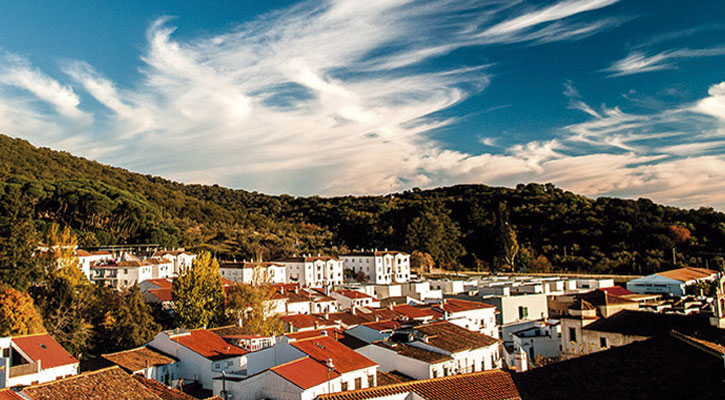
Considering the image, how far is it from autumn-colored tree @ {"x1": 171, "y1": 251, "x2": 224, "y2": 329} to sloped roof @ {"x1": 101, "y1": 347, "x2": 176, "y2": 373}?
941 centimetres

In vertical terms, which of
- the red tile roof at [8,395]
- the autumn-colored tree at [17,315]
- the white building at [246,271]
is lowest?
the red tile roof at [8,395]

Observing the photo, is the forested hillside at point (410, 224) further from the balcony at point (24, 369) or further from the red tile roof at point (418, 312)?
the red tile roof at point (418, 312)

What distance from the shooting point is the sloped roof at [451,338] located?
69.4ft

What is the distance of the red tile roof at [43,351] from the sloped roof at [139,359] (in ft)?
5.31

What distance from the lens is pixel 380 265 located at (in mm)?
66438

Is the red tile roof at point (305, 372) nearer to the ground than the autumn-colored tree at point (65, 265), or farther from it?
nearer to the ground

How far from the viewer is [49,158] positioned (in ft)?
297

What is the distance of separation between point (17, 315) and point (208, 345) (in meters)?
10.8

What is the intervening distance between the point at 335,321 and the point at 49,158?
251 ft

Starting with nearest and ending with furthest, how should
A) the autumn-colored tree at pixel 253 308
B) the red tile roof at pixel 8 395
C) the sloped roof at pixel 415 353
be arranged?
the red tile roof at pixel 8 395 → the sloped roof at pixel 415 353 → the autumn-colored tree at pixel 253 308

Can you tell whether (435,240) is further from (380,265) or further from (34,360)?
(34,360)

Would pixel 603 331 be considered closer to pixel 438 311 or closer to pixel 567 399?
pixel 567 399

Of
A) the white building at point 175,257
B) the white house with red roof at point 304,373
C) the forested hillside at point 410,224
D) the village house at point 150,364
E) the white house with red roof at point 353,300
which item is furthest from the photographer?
the forested hillside at point 410,224

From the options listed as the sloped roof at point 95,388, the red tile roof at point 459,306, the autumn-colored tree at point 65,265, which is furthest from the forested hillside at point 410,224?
the red tile roof at point 459,306
